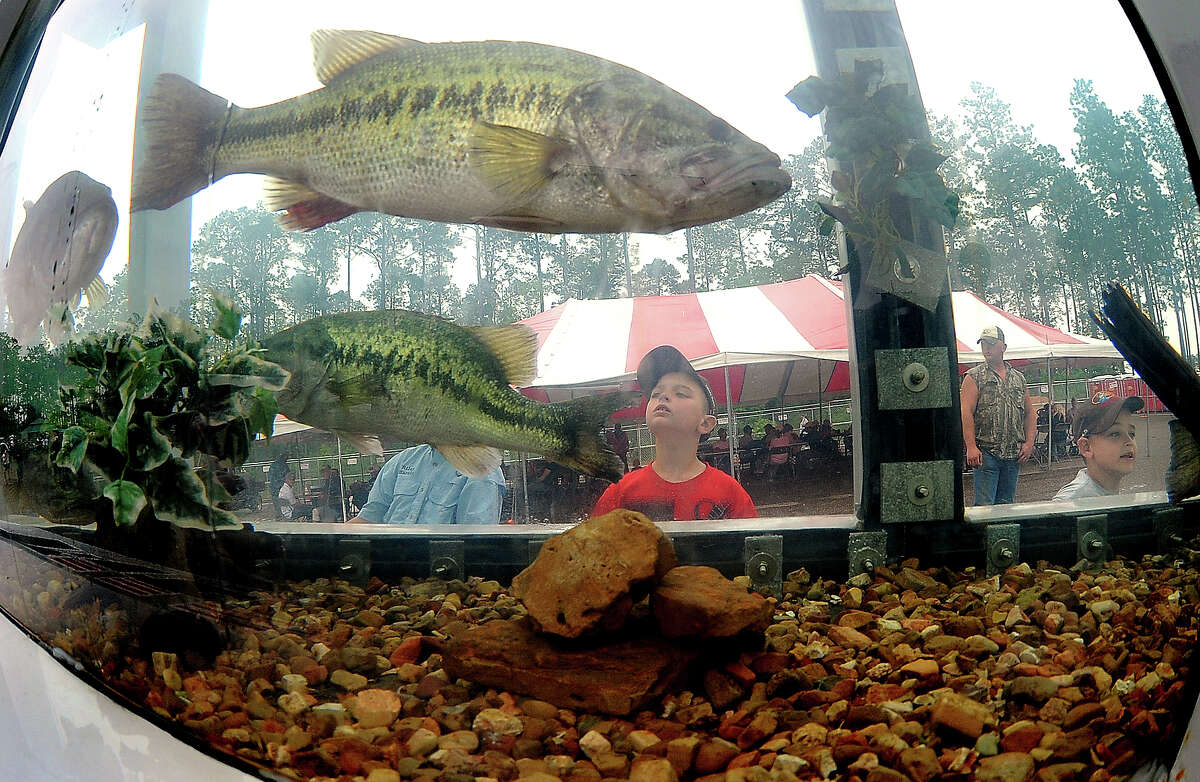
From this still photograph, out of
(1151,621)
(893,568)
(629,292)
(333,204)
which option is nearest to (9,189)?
(333,204)

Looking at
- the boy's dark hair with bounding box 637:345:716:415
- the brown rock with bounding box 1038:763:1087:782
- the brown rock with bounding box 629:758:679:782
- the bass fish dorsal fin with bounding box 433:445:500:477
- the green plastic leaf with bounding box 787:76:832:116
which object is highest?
the green plastic leaf with bounding box 787:76:832:116

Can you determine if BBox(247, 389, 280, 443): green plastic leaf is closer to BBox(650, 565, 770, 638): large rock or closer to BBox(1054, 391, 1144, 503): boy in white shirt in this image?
BBox(650, 565, 770, 638): large rock

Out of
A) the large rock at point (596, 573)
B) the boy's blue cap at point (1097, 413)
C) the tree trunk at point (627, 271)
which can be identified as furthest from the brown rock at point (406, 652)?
the boy's blue cap at point (1097, 413)

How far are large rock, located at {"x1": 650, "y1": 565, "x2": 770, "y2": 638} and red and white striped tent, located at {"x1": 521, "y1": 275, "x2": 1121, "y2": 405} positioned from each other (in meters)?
0.14

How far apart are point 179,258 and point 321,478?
235 millimetres

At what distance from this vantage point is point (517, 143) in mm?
592

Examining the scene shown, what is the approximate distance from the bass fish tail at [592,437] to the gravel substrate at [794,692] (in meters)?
0.12

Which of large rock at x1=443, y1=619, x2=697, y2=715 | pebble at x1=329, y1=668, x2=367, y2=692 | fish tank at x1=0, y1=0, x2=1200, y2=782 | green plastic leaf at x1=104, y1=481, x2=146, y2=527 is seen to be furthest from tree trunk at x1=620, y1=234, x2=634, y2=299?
green plastic leaf at x1=104, y1=481, x2=146, y2=527

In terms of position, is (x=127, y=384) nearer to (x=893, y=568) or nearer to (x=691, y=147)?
(x=691, y=147)

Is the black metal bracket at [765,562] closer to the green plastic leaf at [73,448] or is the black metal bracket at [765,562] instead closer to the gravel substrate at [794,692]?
the gravel substrate at [794,692]

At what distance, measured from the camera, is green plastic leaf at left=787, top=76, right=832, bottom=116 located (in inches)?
23.5

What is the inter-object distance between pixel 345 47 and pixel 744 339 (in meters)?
0.40

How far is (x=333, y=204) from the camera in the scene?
2.14ft

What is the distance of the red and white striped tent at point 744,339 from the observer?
0.58 metres
